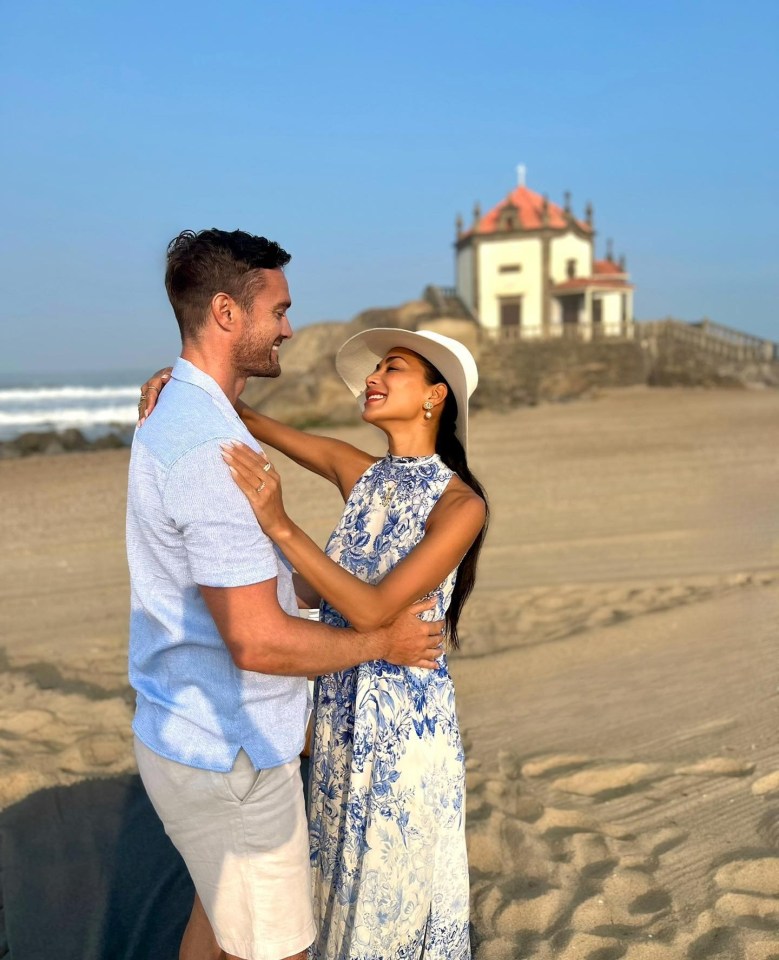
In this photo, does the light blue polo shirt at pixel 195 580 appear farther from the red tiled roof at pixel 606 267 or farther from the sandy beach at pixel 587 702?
the red tiled roof at pixel 606 267

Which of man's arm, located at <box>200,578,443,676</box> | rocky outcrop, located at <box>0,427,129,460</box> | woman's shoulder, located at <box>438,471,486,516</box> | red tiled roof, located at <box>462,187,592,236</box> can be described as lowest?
rocky outcrop, located at <box>0,427,129,460</box>

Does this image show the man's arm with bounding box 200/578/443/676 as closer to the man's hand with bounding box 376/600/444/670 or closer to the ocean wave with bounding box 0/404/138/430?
the man's hand with bounding box 376/600/444/670

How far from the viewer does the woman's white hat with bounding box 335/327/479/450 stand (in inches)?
110

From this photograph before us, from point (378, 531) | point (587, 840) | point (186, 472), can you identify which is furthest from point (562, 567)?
point (186, 472)

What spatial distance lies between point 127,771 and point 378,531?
2.53 m

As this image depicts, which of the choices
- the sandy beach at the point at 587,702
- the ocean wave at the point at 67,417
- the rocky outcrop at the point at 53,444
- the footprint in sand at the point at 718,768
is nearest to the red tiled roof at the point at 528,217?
the ocean wave at the point at 67,417

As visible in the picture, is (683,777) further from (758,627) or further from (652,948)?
(758,627)

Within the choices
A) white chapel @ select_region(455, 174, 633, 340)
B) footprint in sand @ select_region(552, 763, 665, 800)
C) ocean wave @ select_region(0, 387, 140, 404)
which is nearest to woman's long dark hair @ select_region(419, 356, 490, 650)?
footprint in sand @ select_region(552, 763, 665, 800)

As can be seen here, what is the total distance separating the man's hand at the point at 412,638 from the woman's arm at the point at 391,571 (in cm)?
7

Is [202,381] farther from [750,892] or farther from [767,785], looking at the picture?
[767,785]

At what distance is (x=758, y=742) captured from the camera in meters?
4.66

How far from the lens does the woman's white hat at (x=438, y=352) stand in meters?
2.79

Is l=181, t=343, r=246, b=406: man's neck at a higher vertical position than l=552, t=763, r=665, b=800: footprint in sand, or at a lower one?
higher

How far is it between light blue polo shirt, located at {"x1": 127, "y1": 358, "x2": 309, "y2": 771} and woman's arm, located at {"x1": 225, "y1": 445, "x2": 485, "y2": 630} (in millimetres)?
42
